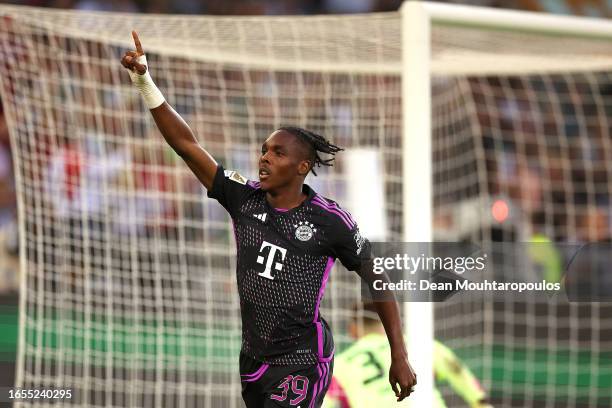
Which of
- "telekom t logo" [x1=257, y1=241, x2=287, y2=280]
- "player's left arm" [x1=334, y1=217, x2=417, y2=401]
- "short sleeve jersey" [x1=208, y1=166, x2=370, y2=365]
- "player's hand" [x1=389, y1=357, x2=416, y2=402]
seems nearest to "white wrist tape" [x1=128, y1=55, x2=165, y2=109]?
"short sleeve jersey" [x1=208, y1=166, x2=370, y2=365]

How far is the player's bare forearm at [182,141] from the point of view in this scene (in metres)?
3.49

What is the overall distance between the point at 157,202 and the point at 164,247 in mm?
843

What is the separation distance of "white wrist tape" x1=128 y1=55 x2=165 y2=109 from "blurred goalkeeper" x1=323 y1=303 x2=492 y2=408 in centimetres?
220

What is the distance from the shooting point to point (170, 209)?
805 centimetres

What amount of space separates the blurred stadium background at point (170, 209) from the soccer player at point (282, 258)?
1797 millimetres

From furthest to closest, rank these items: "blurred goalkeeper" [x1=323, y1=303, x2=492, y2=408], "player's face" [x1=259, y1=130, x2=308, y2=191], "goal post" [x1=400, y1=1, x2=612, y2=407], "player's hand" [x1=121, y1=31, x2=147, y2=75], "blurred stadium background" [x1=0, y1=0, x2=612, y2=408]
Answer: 1. "blurred stadium background" [x1=0, y1=0, x2=612, y2=408]
2. "blurred goalkeeper" [x1=323, y1=303, x2=492, y2=408]
3. "goal post" [x1=400, y1=1, x2=612, y2=407]
4. "player's face" [x1=259, y1=130, x2=308, y2=191]
5. "player's hand" [x1=121, y1=31, x2=147, y2=75]

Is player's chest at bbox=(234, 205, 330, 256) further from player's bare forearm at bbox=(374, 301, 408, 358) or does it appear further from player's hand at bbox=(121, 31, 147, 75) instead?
Result: player's hand at bbox=(121, 31, 147, 75)

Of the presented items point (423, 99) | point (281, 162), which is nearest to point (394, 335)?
point (281, 162)

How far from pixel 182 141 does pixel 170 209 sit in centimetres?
460

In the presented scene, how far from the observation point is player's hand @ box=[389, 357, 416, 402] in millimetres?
3480

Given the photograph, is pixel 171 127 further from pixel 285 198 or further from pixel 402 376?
pixel 402 376

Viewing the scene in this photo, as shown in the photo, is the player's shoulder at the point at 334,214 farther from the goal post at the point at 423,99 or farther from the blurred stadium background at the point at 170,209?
the blurred stadium background at the point at 170,209

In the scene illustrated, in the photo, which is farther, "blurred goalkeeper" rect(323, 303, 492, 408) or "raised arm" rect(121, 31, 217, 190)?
"blurred goalkeeper" rect(323, 303, 492, 408)

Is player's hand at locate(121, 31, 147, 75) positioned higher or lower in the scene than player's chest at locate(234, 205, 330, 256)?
higher
